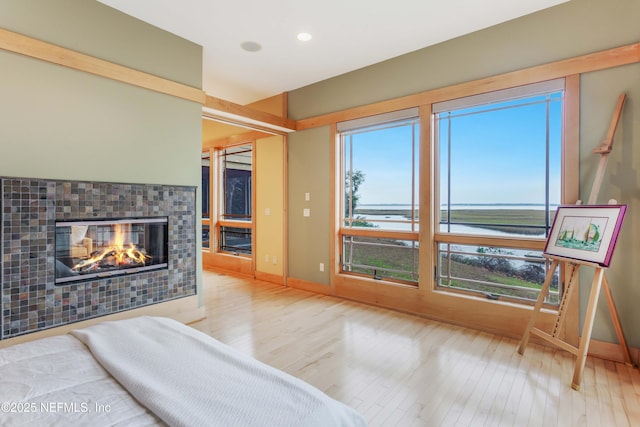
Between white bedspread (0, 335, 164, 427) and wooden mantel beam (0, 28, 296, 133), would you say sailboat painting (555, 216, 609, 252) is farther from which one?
wooden mantel beam (0, 28, 296, 133)

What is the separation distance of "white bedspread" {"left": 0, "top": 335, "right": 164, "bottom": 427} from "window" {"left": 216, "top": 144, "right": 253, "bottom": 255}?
413 centimetres

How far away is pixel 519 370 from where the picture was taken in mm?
2344

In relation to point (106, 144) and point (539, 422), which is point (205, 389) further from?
point (106, 144)

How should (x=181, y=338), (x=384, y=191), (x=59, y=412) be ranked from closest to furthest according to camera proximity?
1. (x=59, y=412)
2. (x=181, y=338)
3. (x=384, y=191)

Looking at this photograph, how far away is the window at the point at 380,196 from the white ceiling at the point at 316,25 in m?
0.75

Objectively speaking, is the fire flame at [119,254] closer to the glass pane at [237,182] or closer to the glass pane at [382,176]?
the glass pane at [382,176]

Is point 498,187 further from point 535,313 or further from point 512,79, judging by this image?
point 535,313

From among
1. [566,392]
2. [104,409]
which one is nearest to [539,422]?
[566,392]

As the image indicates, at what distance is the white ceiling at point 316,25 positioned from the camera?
273 cm

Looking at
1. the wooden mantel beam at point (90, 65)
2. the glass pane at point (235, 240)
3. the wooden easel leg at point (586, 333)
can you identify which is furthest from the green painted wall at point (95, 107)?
the wooden easel leg at point (586, 333)

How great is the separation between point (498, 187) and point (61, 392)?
3473 millimetres

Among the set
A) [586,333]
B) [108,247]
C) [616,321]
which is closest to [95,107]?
[108,247]

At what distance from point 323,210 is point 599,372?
3068 millimetres

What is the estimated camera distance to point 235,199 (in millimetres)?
5805
